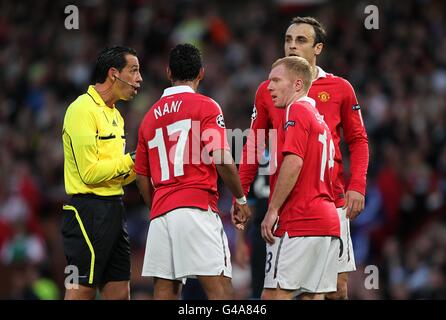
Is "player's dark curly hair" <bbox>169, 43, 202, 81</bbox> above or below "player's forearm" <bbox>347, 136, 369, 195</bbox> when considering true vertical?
above

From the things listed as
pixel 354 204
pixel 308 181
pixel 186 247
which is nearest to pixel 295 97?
pixel 308 181

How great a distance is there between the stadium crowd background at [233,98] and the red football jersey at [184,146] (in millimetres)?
4390

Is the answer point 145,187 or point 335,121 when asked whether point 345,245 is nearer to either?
point 335,121

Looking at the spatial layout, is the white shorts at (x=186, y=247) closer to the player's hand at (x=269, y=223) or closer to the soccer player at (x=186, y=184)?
the soccer player at (x=186, y=184)

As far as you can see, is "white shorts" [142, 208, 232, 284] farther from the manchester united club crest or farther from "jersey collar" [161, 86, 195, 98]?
the manchester united club crest

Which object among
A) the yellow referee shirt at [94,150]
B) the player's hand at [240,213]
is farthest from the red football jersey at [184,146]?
the yellow referee shirt at [94,150]

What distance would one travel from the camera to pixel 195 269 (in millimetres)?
6746

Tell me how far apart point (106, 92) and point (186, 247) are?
144cm

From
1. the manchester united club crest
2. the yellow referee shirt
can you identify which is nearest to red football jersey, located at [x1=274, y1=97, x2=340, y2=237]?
the manchester united club crest

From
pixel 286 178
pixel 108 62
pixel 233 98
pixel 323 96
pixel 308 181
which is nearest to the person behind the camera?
pixel 286 178

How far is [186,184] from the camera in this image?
269 inches

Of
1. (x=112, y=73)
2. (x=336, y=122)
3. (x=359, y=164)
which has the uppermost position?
(x=112, y=73)

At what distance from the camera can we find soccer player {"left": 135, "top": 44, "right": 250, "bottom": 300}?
6773 millimetres
